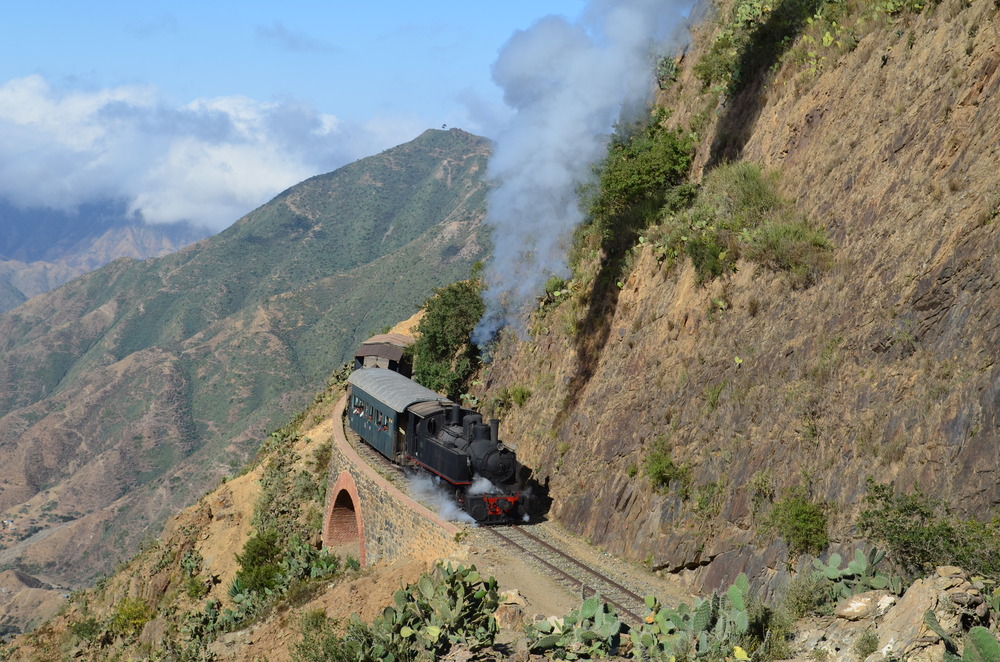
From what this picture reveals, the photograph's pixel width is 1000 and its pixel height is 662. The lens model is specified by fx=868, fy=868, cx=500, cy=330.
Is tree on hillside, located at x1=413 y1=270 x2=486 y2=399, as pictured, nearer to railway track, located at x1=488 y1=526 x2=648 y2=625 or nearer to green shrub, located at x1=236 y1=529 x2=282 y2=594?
green shrub, located at x1=236 y1=529 x2=282 y2=594

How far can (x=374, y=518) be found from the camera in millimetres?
28203

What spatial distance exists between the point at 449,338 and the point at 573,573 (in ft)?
59.0

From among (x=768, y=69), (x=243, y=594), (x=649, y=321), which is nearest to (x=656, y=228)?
(x=649, y=321)

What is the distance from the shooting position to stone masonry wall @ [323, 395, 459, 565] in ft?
80.5

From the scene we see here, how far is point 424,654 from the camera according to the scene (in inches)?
632

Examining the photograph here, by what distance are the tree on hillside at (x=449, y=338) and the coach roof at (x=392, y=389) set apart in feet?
11.1

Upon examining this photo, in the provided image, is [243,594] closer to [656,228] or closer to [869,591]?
[656,228]

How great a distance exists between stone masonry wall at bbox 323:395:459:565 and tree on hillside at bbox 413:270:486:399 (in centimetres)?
476

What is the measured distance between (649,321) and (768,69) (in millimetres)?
9306

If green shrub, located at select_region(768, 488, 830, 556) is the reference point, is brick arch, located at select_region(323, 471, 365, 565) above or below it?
below

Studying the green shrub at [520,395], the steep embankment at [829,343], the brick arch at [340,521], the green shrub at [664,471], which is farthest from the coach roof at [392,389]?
the green shrub at [664,471]

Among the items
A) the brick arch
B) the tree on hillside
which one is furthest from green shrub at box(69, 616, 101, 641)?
the tree on hillside

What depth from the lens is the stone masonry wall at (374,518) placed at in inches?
966

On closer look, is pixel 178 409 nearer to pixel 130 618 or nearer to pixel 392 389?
pixel 130 618
